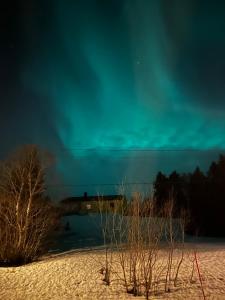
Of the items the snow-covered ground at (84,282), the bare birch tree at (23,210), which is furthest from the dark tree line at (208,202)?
the snow-covered ground at (84,282)

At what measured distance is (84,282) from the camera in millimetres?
16578

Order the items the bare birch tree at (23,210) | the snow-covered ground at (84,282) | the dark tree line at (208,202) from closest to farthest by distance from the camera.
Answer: the snow-covered ground at (84,282)
the bare birch tree at (23,210)
the dark tree line at (208,202)

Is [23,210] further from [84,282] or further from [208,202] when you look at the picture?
[208,202]

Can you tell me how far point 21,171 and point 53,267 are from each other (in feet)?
33.9

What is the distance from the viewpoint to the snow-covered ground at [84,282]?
14141mm

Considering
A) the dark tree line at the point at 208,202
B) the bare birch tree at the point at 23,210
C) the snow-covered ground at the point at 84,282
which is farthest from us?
the dark tree line at the point at 208,202

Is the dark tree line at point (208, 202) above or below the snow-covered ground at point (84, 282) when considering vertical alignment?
above

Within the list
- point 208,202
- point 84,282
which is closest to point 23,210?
point 84,282

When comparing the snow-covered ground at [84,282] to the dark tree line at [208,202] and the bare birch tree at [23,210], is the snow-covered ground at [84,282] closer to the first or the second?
the bare birch tree at [23,210]

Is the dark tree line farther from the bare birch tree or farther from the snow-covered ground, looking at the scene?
the snow-covered ground

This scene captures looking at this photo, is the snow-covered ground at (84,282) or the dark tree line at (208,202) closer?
the snow-covered ground at (84,282)

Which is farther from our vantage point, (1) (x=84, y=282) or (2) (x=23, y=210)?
(2) (x=23, y=210)

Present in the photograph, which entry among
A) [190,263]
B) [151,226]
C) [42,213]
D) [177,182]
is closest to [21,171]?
[42,213]

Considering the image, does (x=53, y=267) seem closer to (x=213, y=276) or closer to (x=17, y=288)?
(x=17, y=288)
